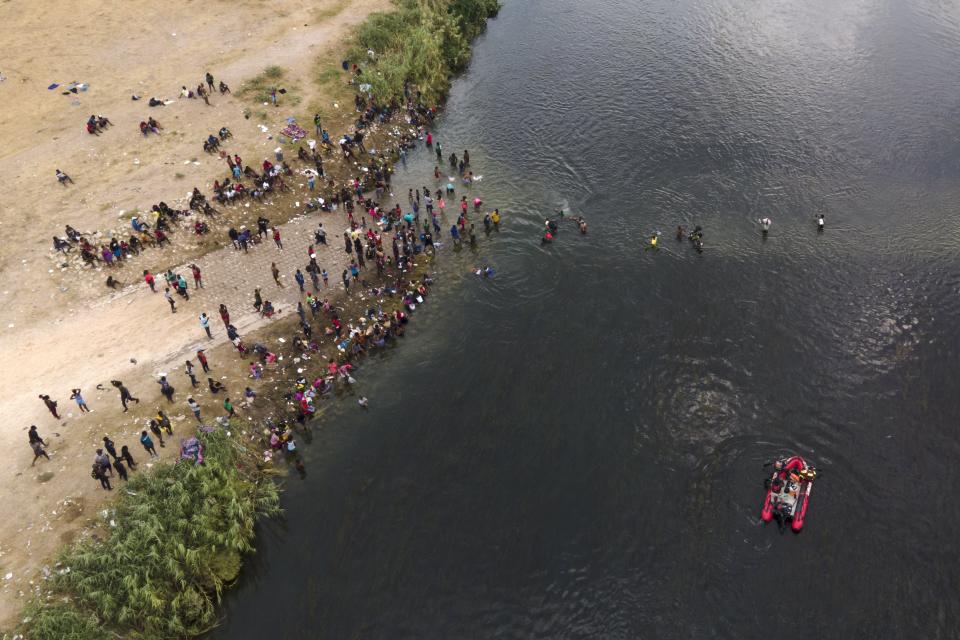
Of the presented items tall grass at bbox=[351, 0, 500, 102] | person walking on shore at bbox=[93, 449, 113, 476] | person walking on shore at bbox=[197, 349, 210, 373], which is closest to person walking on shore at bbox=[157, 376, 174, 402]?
person walking on shore at bbox=[197, 349, 210, 373]

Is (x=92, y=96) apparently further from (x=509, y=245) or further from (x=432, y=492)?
(x=432, y=492)

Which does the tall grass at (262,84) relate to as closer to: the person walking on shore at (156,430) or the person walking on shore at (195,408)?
the person walking on shore at (195,408)

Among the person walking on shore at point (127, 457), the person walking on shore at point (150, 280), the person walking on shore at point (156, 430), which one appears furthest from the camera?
the person walking on shore at point (150, 280)

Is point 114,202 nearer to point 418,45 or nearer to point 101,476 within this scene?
point 101,476

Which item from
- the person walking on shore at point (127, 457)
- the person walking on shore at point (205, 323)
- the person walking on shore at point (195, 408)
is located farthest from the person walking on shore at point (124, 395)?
the person walking on shore at point (205, 323)

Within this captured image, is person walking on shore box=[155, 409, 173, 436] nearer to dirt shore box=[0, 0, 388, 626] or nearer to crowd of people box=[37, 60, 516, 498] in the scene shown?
crowd of people box=[37, 60, 516, 498]
